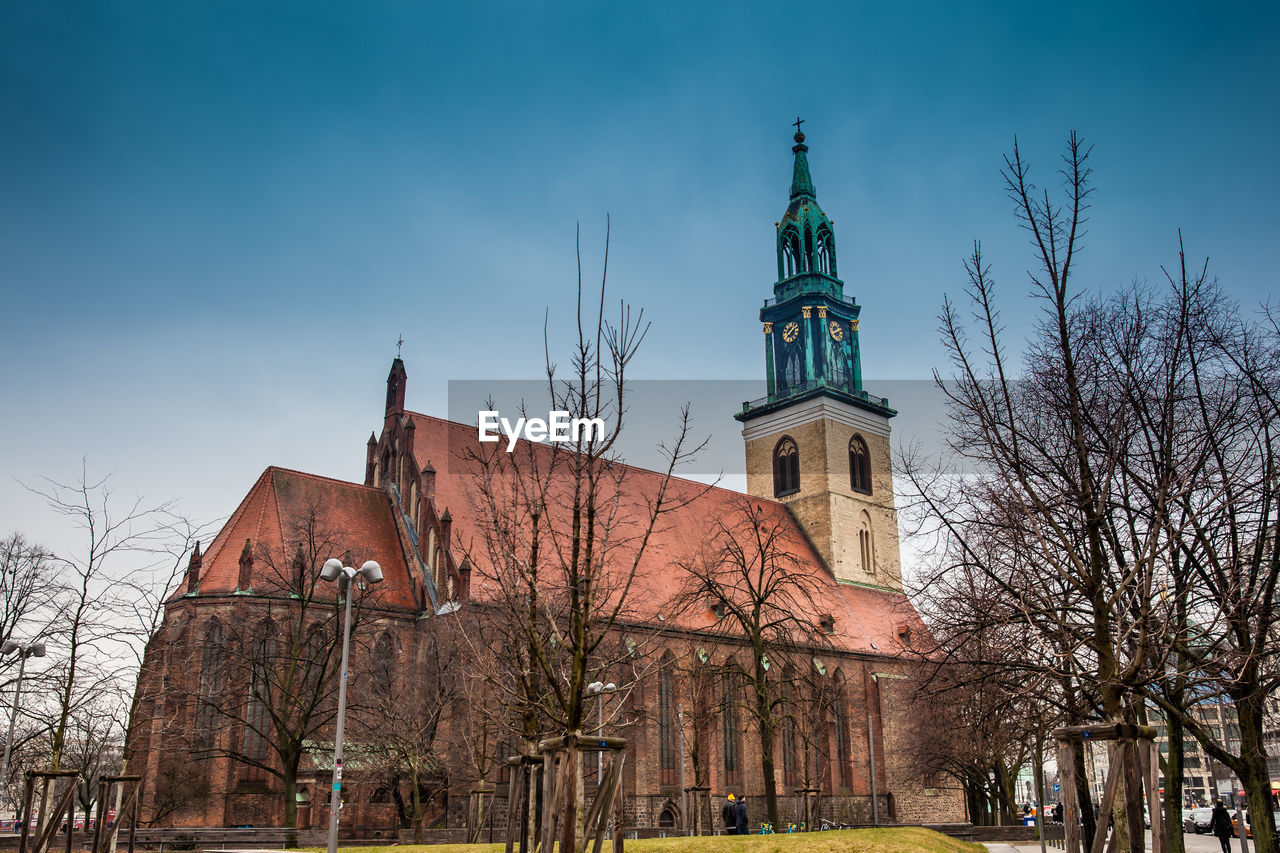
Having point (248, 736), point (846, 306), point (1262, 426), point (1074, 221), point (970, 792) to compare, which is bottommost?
point (970, 792)

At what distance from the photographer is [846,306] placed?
61.6m

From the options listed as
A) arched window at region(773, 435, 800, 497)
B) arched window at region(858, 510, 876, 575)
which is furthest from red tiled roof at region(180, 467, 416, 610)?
arched window at region(858, 510, 876, 575)

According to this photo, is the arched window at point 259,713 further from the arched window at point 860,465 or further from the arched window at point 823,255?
the arched window at point 823,255

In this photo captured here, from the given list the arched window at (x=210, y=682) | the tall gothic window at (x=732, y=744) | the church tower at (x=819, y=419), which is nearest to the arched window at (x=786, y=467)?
the church tower at (x=819, y=419)

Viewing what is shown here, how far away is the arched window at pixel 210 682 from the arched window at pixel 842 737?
27429mm

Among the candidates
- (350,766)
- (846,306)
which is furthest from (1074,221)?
(846,306)

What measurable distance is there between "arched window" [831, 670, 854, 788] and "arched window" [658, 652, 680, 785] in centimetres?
908

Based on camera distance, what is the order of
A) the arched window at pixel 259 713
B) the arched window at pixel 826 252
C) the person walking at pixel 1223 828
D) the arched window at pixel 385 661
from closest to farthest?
1. the person walking at pixel 1223 828
2. the arched window at pixel 259 713
3. the arched window at pixel 385 661
4. the arched window at pixel 826 252

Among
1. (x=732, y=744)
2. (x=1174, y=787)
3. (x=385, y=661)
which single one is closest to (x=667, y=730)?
(x=732, y=744)

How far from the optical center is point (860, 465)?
61125mm

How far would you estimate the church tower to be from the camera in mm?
58969

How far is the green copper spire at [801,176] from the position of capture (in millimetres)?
64062

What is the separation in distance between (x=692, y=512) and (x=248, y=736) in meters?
25.1

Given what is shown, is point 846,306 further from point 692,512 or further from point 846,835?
point 846,835
